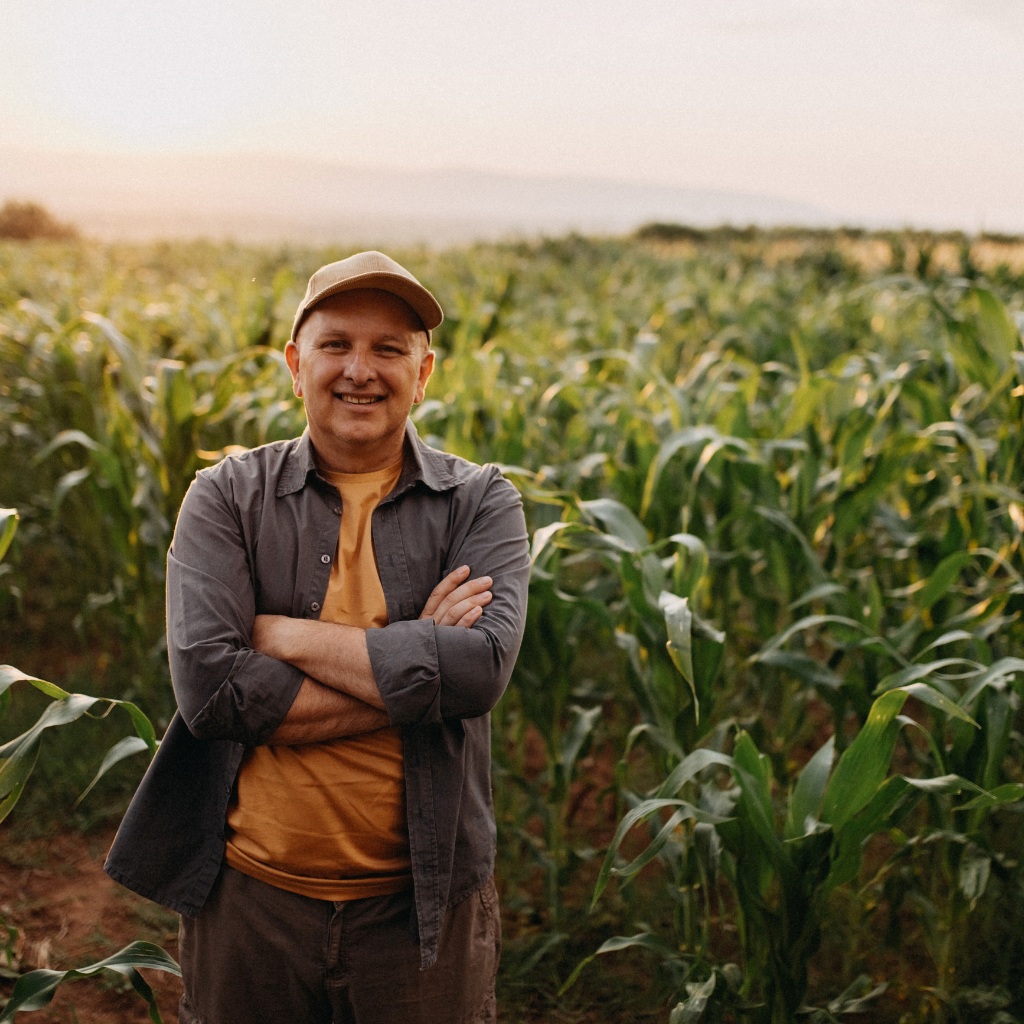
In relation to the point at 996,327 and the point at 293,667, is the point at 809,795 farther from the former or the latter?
the point at 996,327

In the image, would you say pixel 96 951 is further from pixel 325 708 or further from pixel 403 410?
pixel 403 410

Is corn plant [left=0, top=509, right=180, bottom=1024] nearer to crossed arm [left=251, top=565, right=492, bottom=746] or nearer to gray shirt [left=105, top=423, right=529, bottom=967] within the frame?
gray shirt [left=105, top=423, right=529, bottom=967]

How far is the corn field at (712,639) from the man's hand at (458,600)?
0.46 meters

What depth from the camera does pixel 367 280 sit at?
5.28 ft

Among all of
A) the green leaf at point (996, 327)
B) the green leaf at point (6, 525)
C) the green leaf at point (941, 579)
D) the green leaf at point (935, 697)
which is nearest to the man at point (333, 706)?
the green leaf at point (6, 525)

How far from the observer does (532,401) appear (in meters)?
4.39

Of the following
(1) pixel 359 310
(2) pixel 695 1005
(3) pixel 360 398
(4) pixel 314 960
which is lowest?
(2) pixel 695 1005

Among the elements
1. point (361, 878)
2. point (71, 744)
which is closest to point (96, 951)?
point (71, 744)

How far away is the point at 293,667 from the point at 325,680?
0.06 m

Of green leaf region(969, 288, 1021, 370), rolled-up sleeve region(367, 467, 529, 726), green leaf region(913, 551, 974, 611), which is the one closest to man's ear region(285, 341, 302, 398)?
rolled-up sleeve region(367, 467, 529, 726)

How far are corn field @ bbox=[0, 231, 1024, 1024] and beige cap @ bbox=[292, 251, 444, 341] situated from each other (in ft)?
2.34

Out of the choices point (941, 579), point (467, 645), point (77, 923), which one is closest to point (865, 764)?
point (467, 645)

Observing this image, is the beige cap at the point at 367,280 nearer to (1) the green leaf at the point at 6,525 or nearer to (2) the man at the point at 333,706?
(2) the man at the point at 333,706

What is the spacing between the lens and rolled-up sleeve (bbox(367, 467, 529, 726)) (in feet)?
5.16
